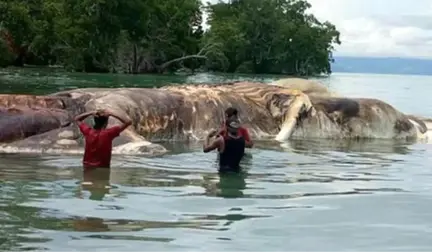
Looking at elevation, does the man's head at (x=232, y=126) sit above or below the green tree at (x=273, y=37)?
below

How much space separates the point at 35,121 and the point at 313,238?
23.1 feet

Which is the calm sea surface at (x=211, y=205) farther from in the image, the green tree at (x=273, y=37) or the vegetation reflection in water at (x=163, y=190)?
the green tree at (x=273, y=37)

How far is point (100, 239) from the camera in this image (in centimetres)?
707

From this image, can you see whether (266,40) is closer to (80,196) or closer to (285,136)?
(285,136)

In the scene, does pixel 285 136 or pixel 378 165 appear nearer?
pixel 378 165

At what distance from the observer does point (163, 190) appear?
388 inches

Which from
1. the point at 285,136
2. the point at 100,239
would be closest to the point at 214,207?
the point at 100,239

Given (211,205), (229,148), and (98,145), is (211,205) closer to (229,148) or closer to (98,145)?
(229,148)

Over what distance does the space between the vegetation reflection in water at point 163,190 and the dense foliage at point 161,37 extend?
31.1 metres

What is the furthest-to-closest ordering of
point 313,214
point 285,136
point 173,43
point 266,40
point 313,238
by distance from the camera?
point 266,40, point 173,43, point 285,136, point 313,214, point 313,238

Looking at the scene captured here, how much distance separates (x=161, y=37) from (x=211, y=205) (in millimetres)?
70532

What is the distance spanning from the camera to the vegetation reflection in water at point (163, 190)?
7.71 metres

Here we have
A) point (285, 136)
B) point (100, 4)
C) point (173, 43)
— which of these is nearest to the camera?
point (285, 136)

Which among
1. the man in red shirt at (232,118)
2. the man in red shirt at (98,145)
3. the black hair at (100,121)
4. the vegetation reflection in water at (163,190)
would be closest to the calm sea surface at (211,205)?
the vegetation reflection in water at (163,190)
